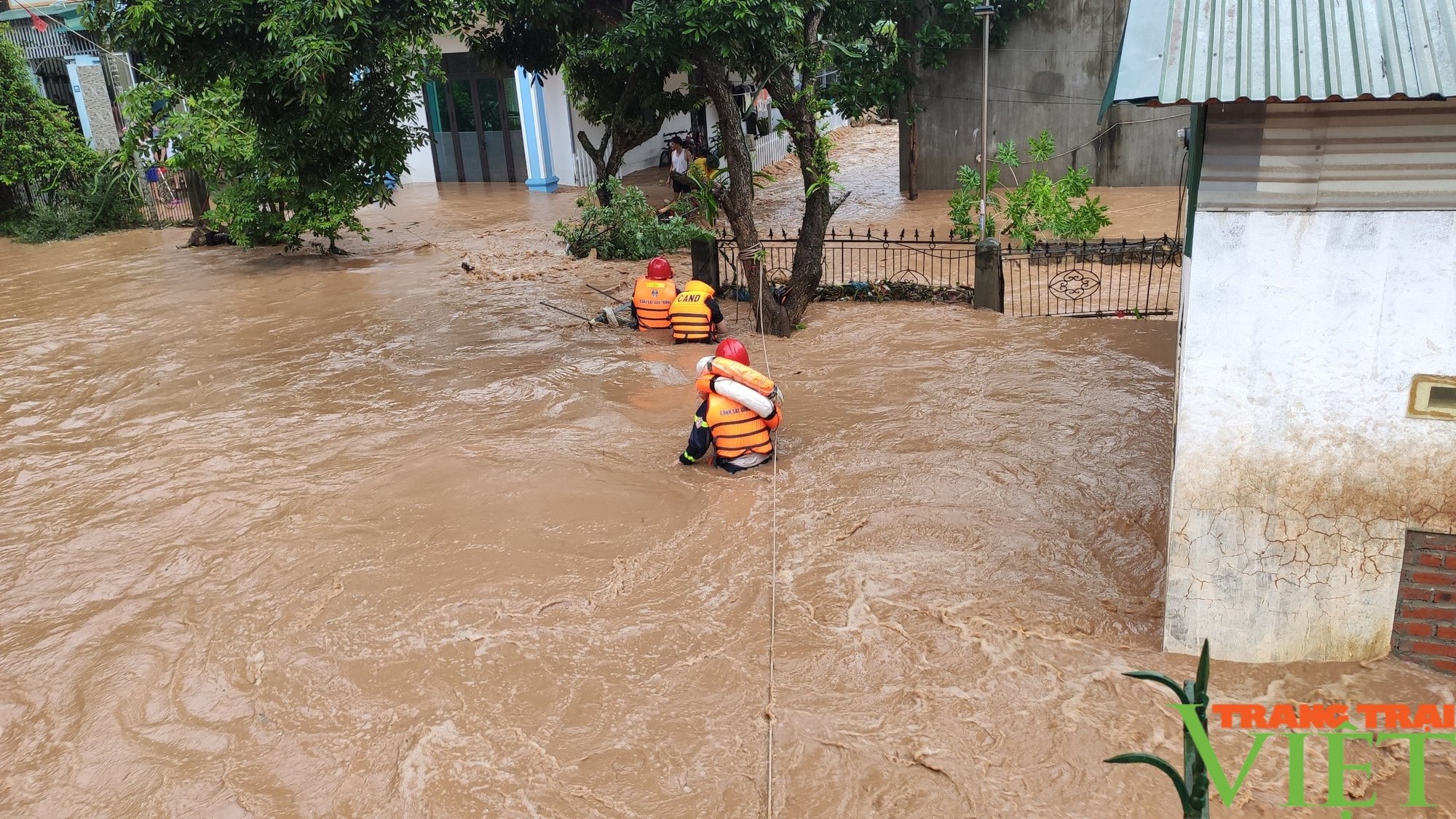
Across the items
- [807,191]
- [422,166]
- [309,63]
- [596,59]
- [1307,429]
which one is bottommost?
[1307,429]

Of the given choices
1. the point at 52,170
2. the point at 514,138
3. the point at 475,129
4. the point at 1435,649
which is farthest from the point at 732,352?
the point at 475,129

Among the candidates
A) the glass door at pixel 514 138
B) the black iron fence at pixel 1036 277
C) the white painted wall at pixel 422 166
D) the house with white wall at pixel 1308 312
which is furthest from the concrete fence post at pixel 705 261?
the white painted wall at pixel 422 166

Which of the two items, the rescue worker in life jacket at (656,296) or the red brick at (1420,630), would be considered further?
the rescue worker in life jacket at (656,296)

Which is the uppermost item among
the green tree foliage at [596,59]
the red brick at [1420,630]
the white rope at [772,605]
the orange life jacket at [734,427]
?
the green tree foliage at [596,59]

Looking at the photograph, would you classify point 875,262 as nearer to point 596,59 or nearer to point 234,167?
point 596,59

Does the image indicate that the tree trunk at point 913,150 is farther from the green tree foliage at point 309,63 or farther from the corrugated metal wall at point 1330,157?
the corrugated metal wall at point 1330,157

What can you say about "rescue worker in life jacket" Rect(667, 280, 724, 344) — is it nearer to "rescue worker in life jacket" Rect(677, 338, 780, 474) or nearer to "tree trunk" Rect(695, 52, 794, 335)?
"tree trunk" Rect(695, 52, 794, 335)

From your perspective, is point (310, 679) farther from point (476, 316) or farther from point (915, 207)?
point (915, 207)

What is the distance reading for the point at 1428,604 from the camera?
15.5 ft

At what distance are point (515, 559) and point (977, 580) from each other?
3.04m

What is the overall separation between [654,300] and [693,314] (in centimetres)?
69

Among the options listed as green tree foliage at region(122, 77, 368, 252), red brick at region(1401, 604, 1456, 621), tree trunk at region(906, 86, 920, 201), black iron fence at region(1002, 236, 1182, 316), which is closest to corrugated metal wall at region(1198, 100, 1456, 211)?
red brick at region(1401, 604, 1456, 621)

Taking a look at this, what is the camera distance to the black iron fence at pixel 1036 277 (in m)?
11.4

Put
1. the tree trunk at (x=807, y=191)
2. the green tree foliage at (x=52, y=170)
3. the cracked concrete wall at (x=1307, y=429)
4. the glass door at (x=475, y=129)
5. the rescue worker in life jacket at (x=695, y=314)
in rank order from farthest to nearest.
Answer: the glass door at (x=475, y=129) → the green tree foliage at (x=52, y=170) → the rescue worker in life jacket at (x=695, y=314) → the tree trunk at (x=807, y=191) → the cracked concrete wall at (x=1307, y=429)
